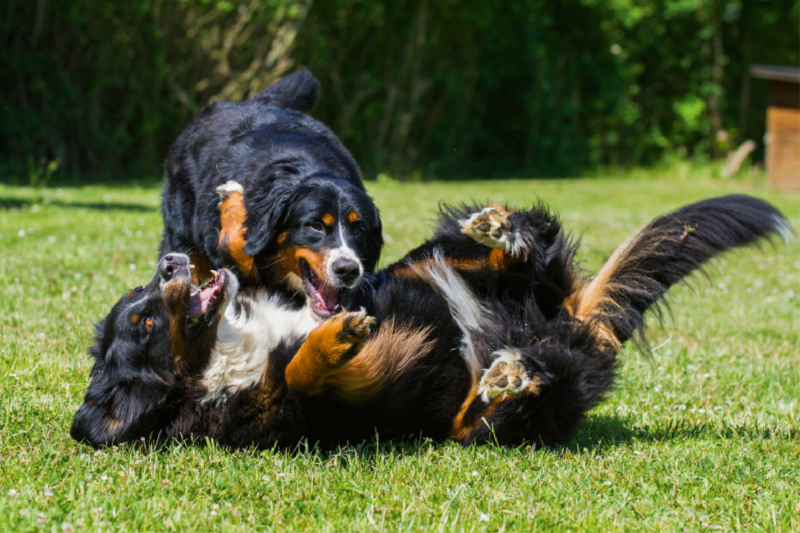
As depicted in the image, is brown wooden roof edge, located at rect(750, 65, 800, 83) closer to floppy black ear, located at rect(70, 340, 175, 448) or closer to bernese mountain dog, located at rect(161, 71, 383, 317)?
bernese mountain dog, located at rect(161, 71, 383, 317)

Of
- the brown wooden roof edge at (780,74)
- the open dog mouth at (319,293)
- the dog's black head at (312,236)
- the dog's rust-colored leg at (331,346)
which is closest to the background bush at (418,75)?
the brown wooden roof edge at (780,74)

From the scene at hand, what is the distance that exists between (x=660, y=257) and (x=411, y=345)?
4.07 feet

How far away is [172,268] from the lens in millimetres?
2830

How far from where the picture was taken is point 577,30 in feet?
66.7

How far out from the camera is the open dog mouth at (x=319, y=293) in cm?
338

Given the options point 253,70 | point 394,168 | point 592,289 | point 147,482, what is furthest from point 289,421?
point 394,168

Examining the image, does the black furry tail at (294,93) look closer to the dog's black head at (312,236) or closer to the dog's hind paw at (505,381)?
the dog's black head at (312,236)

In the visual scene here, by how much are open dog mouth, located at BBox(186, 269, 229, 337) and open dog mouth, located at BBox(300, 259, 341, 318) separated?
1.70 feet

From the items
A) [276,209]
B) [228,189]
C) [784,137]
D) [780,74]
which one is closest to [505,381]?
[276,209]

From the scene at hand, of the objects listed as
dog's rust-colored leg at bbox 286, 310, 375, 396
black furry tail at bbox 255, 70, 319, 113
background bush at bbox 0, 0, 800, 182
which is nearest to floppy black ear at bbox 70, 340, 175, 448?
dog's rust-colored leg at bbox 286, 310, 375, 396

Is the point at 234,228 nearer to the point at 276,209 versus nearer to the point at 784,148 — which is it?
the point at 276,209

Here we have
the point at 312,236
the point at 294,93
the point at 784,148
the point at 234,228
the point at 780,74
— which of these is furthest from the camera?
the point at 784,148

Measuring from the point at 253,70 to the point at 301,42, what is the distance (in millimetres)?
1369

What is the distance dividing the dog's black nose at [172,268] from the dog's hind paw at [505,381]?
118 centimetres
